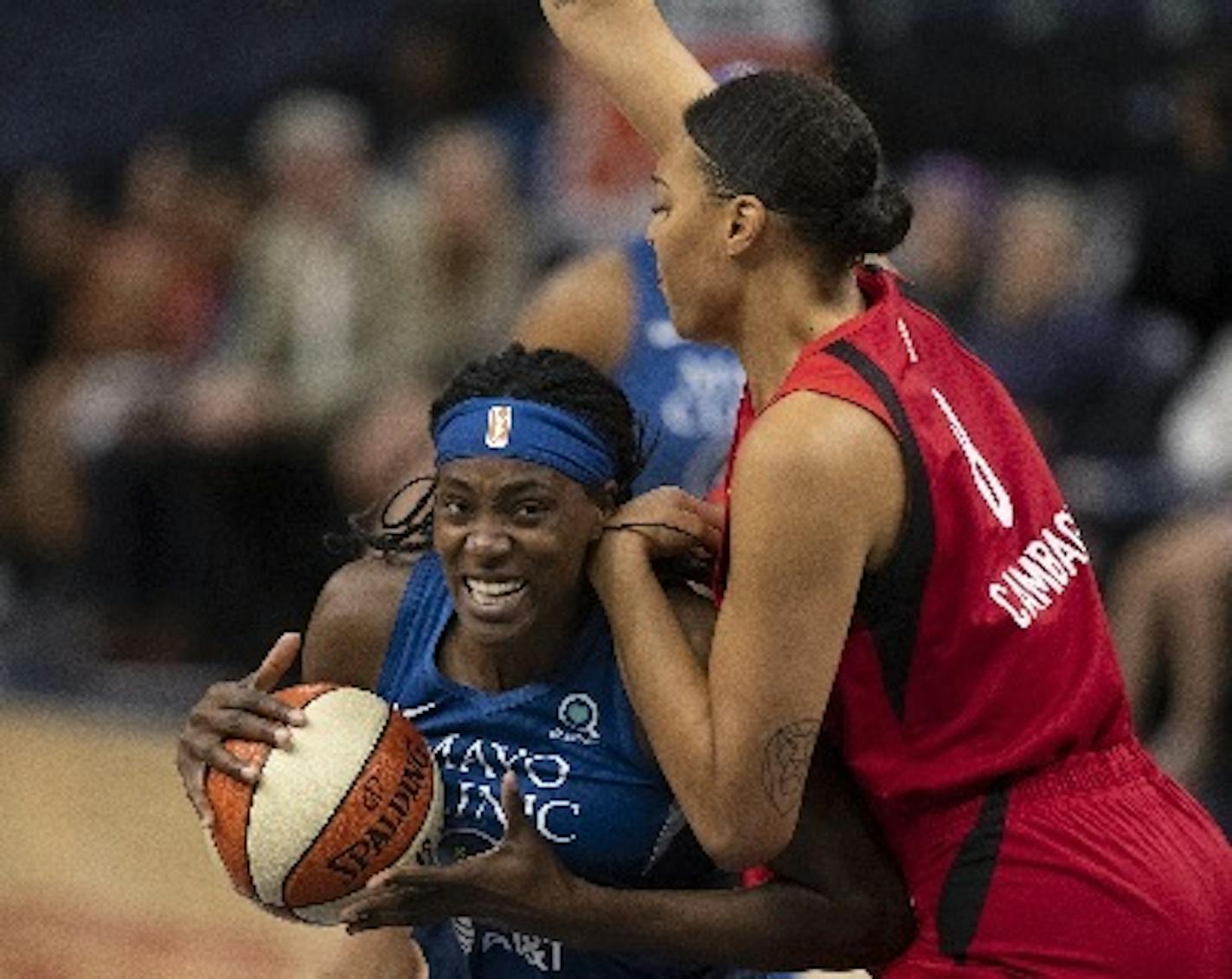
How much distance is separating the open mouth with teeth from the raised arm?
81 cm

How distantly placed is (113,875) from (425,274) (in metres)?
2.43

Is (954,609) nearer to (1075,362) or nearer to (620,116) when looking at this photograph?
(620,116)

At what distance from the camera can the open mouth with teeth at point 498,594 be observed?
4.11m

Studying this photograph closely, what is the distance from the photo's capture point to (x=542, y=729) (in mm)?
4215

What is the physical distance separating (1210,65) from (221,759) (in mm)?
4853

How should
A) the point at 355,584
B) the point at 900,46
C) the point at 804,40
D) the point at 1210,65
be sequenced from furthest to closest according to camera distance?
the point at 900,46, the point at 1210,65, the point at 804,40, the point at 355,584

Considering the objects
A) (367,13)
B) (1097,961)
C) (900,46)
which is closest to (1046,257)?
(900,46)

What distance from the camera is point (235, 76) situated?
11172 mm

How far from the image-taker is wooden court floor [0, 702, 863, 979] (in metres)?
6.71

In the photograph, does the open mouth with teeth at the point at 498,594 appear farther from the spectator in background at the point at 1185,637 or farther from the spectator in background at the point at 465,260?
the spectator in background at the point at 465,260

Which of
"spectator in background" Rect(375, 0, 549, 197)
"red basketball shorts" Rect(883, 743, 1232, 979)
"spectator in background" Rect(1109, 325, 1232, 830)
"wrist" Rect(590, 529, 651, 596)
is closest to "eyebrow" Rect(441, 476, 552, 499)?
"wrist" Rect(590, 529, 651, 596)

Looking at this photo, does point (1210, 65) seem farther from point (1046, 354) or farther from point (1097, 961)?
point (1097, 961)

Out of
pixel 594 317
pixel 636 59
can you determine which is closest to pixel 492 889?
pixel 636 59

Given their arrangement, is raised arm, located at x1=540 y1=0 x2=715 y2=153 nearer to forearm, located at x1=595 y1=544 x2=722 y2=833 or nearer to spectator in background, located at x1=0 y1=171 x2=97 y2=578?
forearm, located at x1=595 y1=544 x2=722 y2=833
